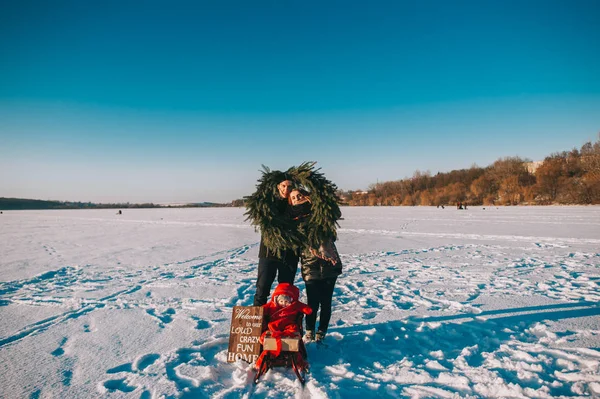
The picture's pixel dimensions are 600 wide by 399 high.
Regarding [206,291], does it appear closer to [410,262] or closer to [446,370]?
[446,370]

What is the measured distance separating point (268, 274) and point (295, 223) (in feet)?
2.00

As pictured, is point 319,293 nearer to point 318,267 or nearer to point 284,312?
point 318,267

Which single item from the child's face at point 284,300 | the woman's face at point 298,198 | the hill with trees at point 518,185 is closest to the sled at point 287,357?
the child's face at point 284,300

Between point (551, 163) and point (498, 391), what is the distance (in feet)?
199

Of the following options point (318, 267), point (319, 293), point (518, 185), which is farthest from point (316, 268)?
point (518, 185)

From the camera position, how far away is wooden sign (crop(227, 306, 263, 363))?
2828 millimetres

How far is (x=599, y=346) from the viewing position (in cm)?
319

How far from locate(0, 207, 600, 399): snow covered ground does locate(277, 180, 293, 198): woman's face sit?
1616 mm

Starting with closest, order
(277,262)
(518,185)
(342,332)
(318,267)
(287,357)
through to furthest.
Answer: (287,357) < (318,267) < (277,262) < (342,332) < (518,185)

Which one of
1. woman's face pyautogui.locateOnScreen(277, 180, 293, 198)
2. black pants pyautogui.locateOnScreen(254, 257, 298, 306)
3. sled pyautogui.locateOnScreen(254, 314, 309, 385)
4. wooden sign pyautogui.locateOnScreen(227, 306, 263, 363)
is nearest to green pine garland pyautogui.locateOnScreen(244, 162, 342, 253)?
woman's face pyautogui.locateOnScreen(277, 180, 293, 198)

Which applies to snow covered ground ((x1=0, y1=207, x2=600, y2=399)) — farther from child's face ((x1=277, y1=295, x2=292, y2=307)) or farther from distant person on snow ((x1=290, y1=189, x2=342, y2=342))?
child's face ((x1=277, y1=295, x2=292, y2=307))

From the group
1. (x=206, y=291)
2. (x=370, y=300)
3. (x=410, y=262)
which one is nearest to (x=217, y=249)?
(x=206, y=291)

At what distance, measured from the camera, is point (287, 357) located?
8.89 ft

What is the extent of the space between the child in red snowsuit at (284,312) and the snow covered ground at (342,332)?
36cm
